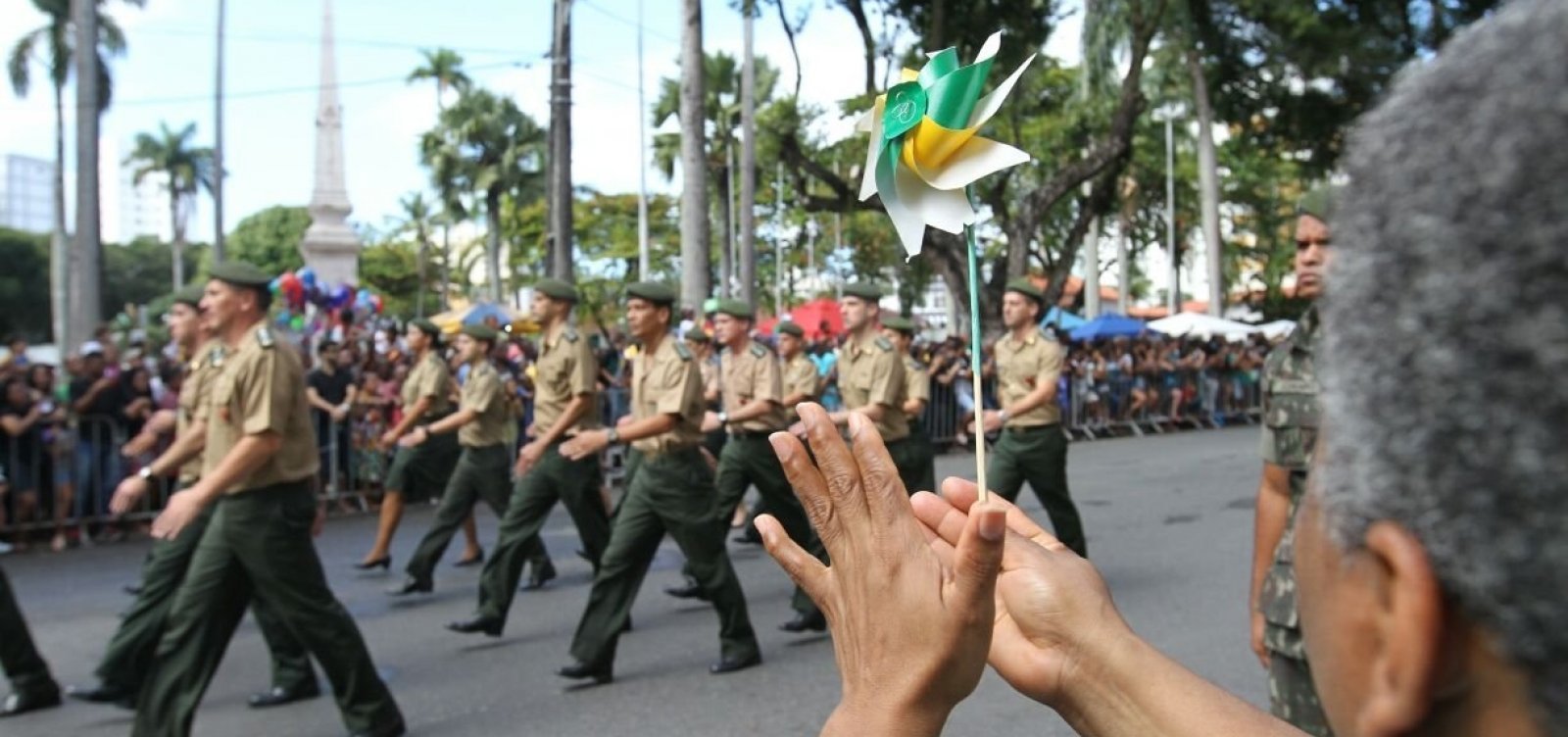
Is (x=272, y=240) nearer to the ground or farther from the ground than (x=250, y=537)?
farther from the ground

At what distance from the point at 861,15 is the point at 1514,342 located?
1779 centimetres

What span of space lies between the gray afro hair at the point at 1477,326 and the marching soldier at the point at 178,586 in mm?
4856

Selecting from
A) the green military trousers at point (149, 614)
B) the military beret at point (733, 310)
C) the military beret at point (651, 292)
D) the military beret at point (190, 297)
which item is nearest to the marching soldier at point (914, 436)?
the military beret at point (733, 310)

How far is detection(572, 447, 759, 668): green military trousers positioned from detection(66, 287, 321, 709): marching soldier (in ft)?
4.20

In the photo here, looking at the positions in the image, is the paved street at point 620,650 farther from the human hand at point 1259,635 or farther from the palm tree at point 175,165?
the palm tree at point 175,165

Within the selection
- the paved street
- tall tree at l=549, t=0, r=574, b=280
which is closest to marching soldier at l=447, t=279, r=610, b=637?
the paved street

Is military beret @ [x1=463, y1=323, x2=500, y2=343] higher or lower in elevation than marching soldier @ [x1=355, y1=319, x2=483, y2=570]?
higher

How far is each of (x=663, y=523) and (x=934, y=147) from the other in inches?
183

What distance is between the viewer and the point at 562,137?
15750 millimetres

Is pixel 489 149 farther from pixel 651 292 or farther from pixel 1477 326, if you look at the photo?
pixel 1477 326

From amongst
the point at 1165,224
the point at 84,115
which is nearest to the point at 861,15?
the point at 84,115

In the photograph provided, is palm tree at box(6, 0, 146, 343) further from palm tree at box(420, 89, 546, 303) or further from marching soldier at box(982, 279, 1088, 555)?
marching soldier at box(982, 279, 1088, 555)

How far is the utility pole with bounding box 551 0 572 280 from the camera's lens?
15.6m

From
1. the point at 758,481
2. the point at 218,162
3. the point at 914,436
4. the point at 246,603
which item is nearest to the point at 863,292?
the point at 914,436
